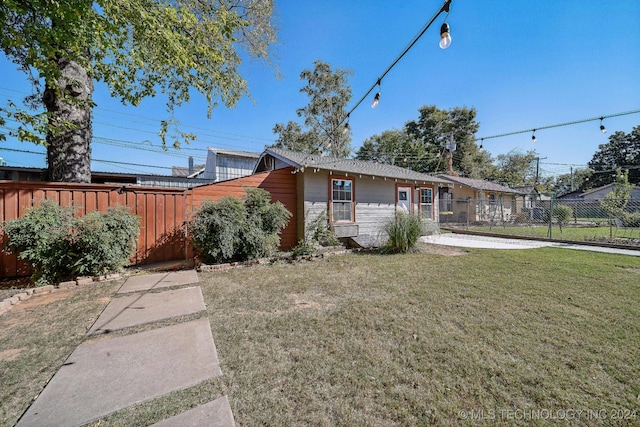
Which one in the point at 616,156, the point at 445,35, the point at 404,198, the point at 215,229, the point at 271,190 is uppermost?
the point at 616,156

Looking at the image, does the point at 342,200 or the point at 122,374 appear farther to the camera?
the point at 342,200

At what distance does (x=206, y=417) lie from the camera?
156 centimetres

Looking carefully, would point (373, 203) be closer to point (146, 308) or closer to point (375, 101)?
point (375, 101)

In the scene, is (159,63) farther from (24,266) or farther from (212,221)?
(24,266)

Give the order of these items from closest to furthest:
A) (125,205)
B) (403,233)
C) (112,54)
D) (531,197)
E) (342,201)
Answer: (112,54)
(125,205)
(403,233)
(342,201)
(531,197)

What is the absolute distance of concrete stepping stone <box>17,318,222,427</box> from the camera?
1632mm

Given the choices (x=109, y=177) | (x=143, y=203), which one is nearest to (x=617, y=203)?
(x=143, y=203)

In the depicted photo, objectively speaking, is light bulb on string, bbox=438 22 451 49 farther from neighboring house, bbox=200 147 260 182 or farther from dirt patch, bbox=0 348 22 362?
neighboring house, bbox=200 147 260 182

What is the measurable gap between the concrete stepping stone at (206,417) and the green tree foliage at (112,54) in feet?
15.3

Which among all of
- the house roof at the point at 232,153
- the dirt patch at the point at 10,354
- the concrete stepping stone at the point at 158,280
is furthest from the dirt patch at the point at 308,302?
the house roof at the point at 232,153

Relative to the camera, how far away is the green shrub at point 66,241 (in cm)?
399

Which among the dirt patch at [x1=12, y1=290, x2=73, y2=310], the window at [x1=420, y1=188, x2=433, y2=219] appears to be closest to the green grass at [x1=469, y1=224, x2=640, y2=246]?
the window at [x1=420, y1=188, x2=433, y2=219]

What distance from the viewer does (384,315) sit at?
3.09m

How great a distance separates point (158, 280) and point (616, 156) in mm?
65685
